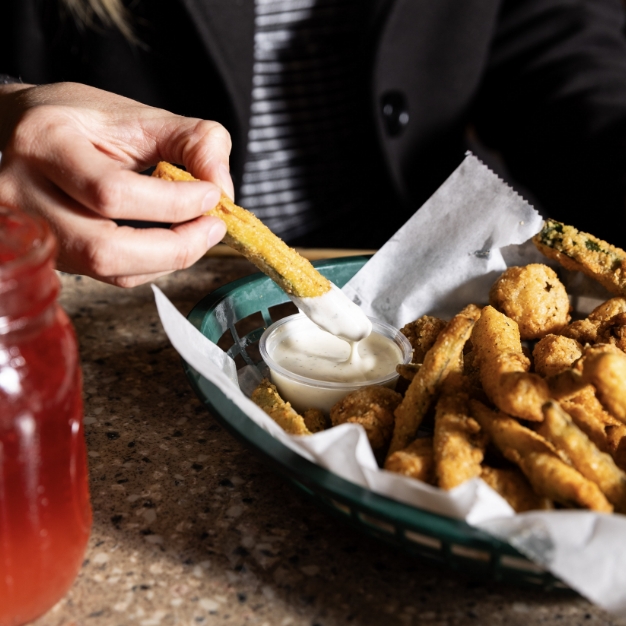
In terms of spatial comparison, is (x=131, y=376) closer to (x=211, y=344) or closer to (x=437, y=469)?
(x=211, y=344)

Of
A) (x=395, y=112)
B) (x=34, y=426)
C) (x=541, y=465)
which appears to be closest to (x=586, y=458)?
(x=541, y=465)

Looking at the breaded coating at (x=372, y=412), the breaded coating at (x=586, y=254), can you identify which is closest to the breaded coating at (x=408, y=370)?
the breaded coating at (x=372, y=412)

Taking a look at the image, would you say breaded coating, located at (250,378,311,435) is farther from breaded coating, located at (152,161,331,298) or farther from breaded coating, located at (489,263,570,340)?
breaded coating, located at (489,263,570,340)

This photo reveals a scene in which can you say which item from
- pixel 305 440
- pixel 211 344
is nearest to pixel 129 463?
pixel 211 344

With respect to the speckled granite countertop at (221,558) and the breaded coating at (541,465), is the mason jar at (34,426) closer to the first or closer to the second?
the speckled granite countertop at (221,558)

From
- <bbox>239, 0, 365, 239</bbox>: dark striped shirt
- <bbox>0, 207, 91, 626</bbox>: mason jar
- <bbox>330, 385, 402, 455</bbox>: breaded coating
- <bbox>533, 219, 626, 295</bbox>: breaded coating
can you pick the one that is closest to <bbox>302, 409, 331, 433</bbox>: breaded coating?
<bbox>330, 385, 402, 455</bbox>: breaded coating

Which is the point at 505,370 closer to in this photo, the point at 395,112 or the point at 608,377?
the point at 608,377

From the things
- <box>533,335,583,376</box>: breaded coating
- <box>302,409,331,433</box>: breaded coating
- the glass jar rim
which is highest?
the glass jar rim
